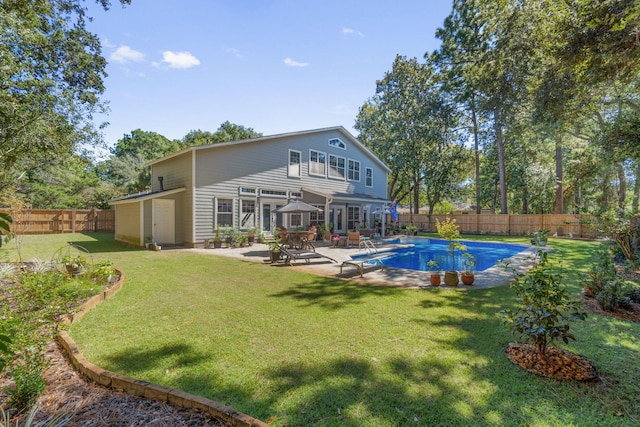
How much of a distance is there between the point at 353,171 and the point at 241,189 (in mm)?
9300

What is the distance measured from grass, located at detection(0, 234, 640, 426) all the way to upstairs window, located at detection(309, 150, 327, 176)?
12.9m

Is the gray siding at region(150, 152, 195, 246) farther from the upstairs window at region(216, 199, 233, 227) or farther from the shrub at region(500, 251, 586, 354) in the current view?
the shrub at region(500, 251, 586, 354)

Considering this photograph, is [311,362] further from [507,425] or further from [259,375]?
[507,425]

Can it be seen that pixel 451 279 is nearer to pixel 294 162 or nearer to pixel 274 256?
pixel 274 256

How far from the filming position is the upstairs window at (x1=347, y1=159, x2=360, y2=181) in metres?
20.9

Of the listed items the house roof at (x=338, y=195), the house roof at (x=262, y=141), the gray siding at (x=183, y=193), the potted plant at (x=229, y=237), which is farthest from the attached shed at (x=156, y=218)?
the house roof at (x=338, y=195)

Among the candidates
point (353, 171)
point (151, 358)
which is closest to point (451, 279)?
point (151, 358)

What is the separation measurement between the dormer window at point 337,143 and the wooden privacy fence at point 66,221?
18802 millimetres

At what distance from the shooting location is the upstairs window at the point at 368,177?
22.4 meters

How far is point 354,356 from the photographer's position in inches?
139

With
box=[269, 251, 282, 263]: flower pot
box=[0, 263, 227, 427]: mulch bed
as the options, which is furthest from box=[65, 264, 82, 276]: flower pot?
box=[269, 251, 282, 263]: flower pot

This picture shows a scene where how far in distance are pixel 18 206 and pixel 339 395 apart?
1070cm

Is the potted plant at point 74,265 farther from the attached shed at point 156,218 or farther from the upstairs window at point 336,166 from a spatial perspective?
the upstairs window at point 336,166

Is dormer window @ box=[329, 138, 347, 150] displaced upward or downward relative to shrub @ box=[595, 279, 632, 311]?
upward
